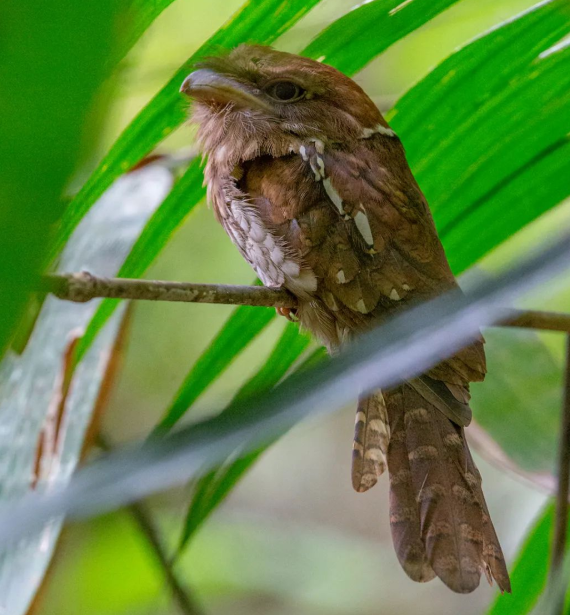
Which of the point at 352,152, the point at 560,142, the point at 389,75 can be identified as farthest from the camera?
the point at 389,75

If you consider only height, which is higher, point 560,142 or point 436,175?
point 560,142

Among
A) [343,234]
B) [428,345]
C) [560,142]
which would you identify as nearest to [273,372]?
[343,234]

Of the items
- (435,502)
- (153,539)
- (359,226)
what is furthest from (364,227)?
(153,539)

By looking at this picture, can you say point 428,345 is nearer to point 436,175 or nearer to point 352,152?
point 436,175

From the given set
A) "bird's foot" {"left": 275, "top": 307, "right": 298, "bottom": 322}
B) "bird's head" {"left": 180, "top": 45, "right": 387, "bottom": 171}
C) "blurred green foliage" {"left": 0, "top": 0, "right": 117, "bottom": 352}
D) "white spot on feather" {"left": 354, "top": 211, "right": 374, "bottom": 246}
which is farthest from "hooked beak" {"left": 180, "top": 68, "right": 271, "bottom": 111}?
"blurred green foliage" {"left": 0, "top": 0, "right": 117, "bottom": 352}

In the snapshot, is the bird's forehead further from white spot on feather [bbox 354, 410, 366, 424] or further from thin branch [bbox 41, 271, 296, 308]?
white spot on feather [bbox 354, 410, 366, 424]

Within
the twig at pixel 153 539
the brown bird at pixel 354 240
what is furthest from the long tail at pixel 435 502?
the twig at pixel 153 539

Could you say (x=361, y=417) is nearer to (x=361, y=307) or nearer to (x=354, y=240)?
(x=361, y=307)

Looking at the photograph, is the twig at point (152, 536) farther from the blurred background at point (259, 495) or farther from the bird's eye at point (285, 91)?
the bird's eye at point (285, 91)
